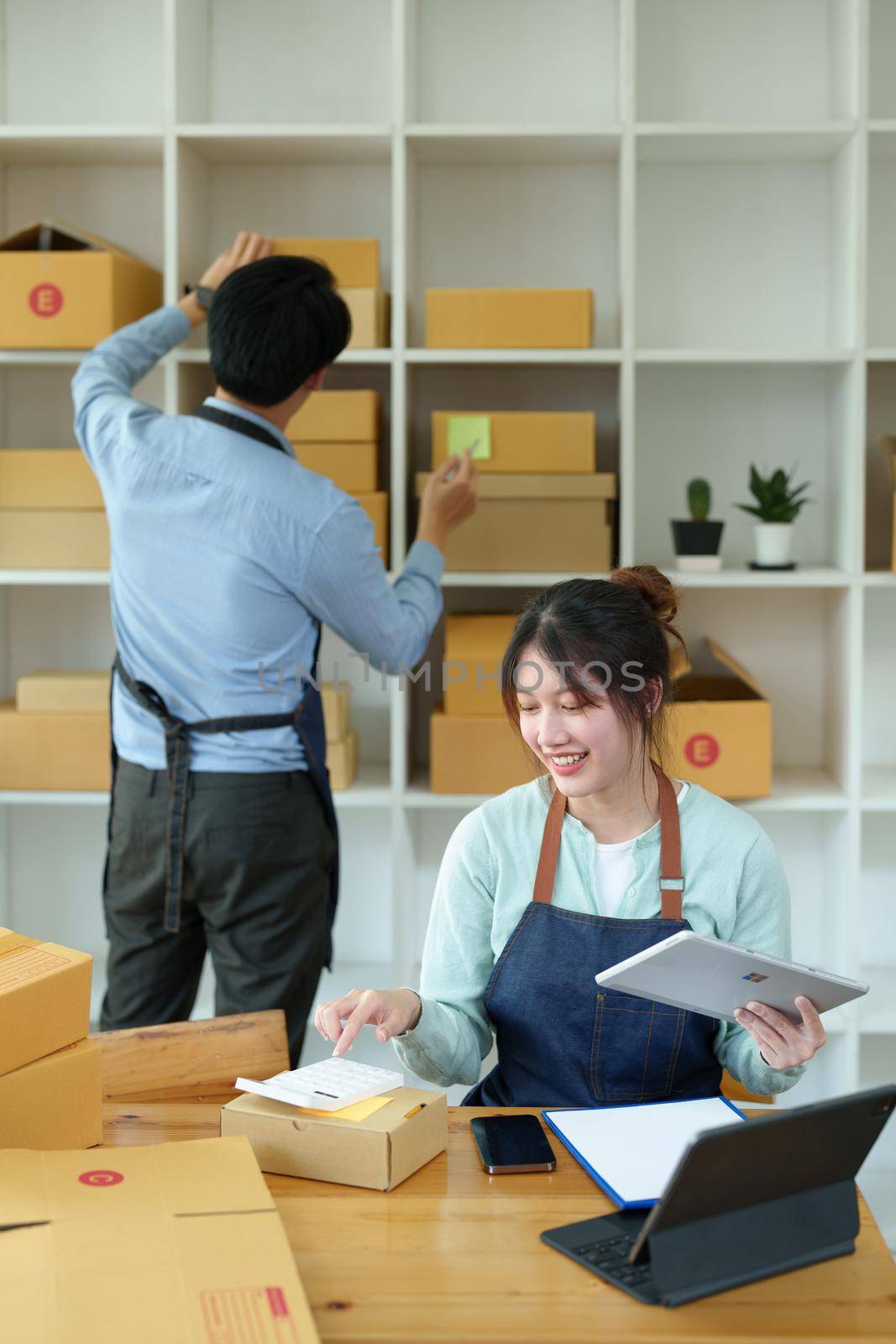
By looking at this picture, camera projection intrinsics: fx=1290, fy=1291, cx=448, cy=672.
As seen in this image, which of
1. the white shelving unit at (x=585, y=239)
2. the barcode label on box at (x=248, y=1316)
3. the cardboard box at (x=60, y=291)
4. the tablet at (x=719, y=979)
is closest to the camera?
the barcode label on box at (x=248, y=1316)

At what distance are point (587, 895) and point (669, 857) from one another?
0.11 metres

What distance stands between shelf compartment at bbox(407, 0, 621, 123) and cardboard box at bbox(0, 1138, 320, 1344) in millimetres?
2389

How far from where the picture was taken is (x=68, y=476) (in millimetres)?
2660

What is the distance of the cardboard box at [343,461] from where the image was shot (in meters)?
2.62

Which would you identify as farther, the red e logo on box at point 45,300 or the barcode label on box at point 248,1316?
the red e logo on box at point 45,300

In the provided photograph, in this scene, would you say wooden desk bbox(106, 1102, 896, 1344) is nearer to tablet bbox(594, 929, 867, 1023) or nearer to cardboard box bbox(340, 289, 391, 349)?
tablet bbox(594, 929, 867, 1023)

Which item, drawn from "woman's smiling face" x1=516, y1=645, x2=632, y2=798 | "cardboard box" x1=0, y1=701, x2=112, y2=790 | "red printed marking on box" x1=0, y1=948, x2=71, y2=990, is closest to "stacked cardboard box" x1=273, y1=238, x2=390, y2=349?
"cardboard box" x1=0, y1=701, x2=112, y2=790

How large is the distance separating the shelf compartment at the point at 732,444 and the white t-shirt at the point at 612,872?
4.56 feet

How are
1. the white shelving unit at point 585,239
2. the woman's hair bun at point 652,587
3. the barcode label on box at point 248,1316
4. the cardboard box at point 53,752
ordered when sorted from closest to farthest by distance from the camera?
the barcode label on box at point 248,1316 → the woman's hair bun at point 652,587 → the cardboard box at point 53,752 → the white shelving unit at point 585,239

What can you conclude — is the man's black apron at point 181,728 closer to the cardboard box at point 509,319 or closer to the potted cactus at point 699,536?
the cardboard box at point 509,319

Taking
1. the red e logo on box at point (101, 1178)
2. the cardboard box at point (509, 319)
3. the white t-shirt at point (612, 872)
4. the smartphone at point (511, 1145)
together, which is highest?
the cardboard box at point (509, 319)

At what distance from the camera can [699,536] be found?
2654 millimetres

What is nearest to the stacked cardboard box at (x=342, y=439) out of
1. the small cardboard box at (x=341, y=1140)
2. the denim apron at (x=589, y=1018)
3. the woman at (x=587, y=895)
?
the woman at (x=587, y=895)

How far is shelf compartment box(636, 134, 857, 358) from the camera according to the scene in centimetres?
284
